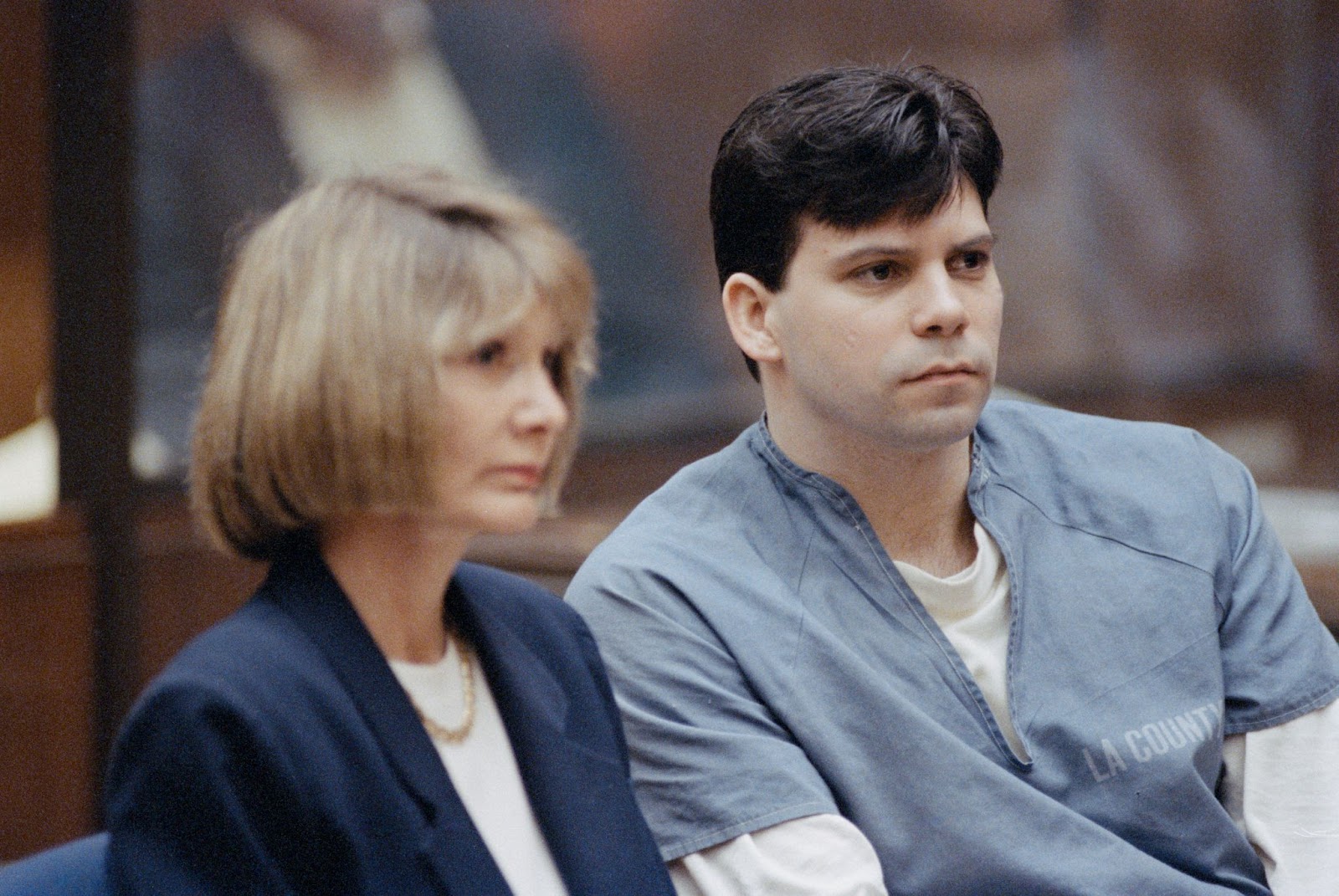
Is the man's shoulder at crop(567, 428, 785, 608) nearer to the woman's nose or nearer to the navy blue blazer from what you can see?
the navy blue blazer

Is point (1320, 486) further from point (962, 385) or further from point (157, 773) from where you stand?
point (157, 773)

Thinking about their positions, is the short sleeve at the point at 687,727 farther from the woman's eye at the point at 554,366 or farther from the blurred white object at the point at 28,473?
the blurred white object at the point at 28,473

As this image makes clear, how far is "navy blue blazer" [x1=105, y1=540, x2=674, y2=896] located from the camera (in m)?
1.07

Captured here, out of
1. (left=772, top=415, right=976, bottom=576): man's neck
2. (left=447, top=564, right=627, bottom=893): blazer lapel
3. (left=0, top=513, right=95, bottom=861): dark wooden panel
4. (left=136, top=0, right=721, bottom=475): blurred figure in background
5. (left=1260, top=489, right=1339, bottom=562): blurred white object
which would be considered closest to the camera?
(left=447, top=564, right=627, bottom=893): blazer lapel

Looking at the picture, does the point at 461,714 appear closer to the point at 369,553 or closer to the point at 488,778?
the point at 488,778

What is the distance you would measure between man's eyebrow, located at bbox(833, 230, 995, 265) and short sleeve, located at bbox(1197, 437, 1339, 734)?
1.43ft

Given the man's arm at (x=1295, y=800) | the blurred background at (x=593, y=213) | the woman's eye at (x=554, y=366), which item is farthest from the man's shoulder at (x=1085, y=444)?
the blurred background at (x=593, y=213)

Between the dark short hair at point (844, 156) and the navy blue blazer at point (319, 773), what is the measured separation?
2.16 ft

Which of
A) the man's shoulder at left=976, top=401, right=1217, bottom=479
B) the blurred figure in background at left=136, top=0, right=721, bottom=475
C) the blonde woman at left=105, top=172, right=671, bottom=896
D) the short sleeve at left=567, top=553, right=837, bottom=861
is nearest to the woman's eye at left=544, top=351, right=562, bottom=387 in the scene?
the blonde woman at left=105, top=172, right=671, bottom=896

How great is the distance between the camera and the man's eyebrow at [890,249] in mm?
1706

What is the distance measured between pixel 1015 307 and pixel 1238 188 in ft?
2.66

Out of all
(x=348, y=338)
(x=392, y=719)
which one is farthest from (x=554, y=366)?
(x=392, y=719)

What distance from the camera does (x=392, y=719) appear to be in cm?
119

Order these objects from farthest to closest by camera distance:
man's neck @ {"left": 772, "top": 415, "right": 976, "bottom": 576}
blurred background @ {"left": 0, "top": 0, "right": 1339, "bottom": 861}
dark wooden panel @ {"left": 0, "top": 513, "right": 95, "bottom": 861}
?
1. blurred background @ {"left": 0, "top": 0, "right": 1339, "bottom": 861}
2. dark wooden panel @ {"left": 0, "top": 513, "right": 95, "bottom": 861}
3. man's neck @ {"left": 772, "top": 415, "right": 976, "bottom": 576}
